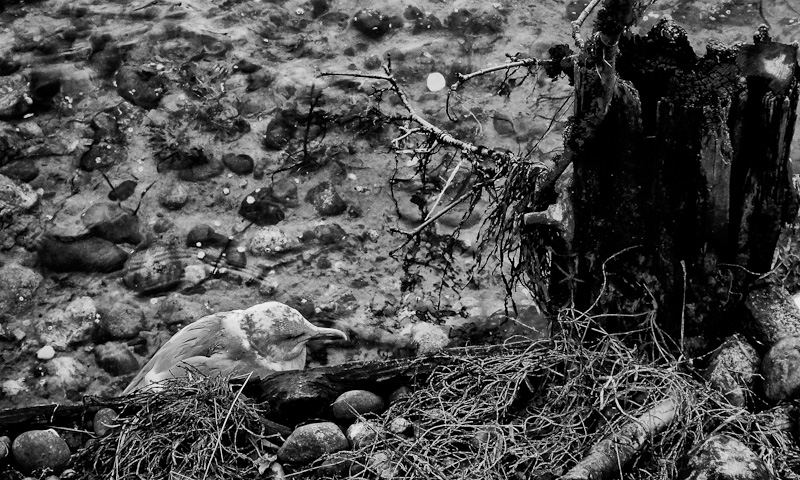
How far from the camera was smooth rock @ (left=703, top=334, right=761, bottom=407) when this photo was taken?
91.3 inches

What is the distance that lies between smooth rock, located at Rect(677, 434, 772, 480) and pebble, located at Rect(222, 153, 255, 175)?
110 inches

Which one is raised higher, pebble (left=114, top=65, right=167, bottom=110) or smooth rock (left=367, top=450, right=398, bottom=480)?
smooth rock (left=367, top=450, right=398, bottom=480)

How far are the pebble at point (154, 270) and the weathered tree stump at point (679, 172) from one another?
2.13 m

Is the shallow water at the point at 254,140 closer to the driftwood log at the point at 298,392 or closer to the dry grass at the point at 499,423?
the driftwood log at the point at 298,392

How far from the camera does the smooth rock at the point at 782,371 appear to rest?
228 centimetres

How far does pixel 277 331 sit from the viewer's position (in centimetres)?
326

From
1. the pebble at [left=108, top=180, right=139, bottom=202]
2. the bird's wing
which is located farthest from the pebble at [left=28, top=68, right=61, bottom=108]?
the bird's wing

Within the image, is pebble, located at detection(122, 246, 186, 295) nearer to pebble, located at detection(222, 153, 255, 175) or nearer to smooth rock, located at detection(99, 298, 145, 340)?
smooth rock, located at detection(99, 298, 145, 340)

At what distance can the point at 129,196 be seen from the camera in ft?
13.5

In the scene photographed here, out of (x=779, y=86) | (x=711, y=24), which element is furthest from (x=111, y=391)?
(x=711, y=24)

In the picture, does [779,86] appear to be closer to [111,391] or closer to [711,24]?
[711,24]

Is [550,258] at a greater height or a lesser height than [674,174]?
Answer: lesser

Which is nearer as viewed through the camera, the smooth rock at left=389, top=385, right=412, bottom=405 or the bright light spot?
the smooth rock at left=389, top=385, right=412, bottom=405

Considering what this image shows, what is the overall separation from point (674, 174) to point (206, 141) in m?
2.66
